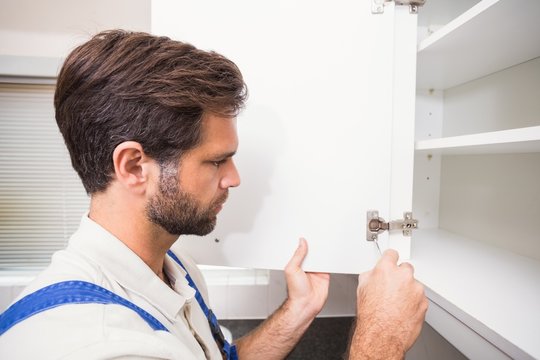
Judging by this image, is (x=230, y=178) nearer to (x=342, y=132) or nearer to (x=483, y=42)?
(x=342, y=132)

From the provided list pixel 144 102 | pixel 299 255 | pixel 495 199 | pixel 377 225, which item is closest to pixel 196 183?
pixel 144 102

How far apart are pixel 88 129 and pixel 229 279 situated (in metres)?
1.09

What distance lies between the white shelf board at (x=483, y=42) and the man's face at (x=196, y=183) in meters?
0.49

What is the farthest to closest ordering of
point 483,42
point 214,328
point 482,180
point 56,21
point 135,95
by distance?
point 56,21, point 482,180, point 214,328, point 483,42, point 135,95

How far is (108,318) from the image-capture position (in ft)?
1.29

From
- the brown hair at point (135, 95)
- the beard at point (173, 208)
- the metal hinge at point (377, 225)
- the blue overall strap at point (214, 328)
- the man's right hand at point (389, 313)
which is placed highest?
the brown hair at point (135, 95)

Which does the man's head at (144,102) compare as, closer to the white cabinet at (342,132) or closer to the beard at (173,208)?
the beard at (173,208)

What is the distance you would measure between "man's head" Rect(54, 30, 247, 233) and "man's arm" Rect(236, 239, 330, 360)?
28 cm

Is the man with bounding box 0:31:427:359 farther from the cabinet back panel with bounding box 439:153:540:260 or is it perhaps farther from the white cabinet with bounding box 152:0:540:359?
the cabinet back panel with bounding box 439:153:540:260

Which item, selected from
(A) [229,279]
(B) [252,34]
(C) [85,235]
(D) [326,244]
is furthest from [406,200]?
(A) [229,279]

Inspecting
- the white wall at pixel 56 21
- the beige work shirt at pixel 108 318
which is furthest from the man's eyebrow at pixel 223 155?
the white wall at pixel 56 21

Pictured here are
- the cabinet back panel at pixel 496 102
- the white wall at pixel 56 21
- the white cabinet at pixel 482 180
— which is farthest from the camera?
the white wall at pixel 56 21

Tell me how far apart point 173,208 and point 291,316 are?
0.43 meters

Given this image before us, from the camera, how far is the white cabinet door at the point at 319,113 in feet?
1.92
